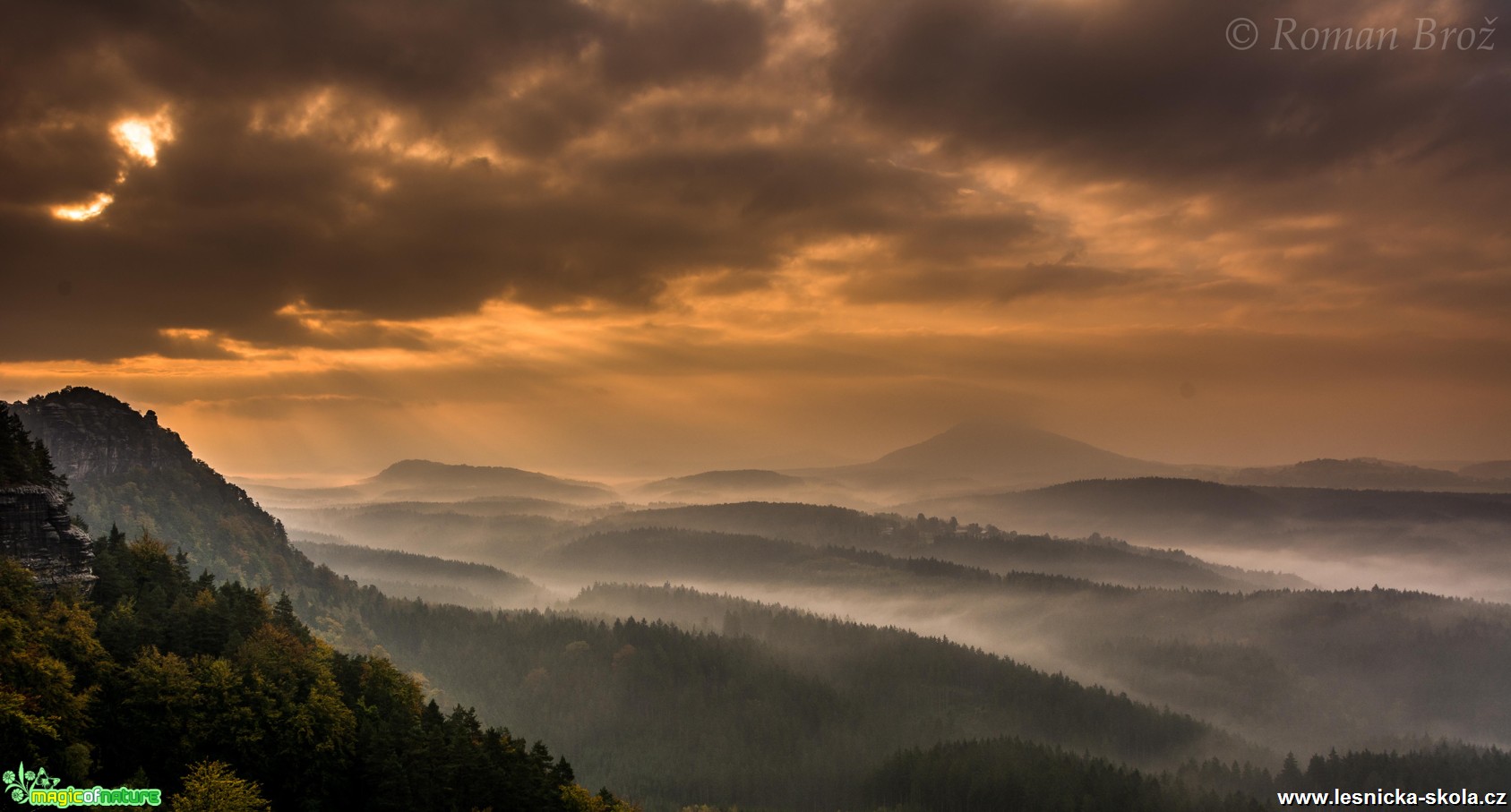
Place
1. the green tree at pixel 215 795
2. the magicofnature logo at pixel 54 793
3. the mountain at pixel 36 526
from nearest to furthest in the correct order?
the magicofnature logo at pixel 54 793, the green tree at pixel 215 795, the mountain at pixel 36 526

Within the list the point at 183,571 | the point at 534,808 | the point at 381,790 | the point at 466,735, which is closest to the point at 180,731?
the point at 381,790

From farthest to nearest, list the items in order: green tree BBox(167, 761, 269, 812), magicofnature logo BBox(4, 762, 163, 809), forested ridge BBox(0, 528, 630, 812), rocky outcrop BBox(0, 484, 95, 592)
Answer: rocky outcrop BBox(0, 484, 95, 592) → forested ridge BBox(0, 528, 630, 812) → green tree BBox(167, 761, 269, 812) → magicofnature logo BBox(4, 762, 163, 809)

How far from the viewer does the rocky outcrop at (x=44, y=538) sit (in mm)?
85062

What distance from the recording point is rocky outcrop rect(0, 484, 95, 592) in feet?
279

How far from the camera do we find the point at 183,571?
381 feet

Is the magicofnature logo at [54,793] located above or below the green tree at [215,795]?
above

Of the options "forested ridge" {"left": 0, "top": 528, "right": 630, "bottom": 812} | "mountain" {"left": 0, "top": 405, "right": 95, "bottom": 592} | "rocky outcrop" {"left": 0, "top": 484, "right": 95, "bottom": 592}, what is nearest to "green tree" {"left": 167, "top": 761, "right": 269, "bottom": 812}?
"forested ridge" {"left": 0, "top": 528, "right": 630, "bottom": 812}

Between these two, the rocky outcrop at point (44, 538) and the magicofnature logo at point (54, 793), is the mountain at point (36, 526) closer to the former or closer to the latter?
the rocky outcrop at point (44, 538)

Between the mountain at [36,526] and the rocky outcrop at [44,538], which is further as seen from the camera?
the mountain at [36,526]

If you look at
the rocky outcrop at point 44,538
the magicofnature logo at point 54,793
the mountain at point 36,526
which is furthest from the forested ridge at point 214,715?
the mountain at point 36,526

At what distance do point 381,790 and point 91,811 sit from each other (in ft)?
80.9

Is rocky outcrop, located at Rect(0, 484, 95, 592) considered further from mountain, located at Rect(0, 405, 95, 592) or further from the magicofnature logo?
the magicofnature logo

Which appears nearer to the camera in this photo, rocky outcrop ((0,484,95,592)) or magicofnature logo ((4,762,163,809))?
magicofnature logo ((4,762,163,809))

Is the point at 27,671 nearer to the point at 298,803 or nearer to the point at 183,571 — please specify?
the point at 298,803
